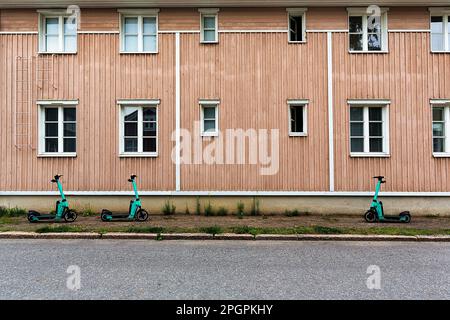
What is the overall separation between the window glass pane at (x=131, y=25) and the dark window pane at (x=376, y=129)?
354 inches

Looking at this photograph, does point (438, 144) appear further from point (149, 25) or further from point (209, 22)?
point (149, 25)

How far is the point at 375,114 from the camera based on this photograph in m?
11.7

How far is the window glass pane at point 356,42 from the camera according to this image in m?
11.7

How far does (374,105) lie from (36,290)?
11.1 meters

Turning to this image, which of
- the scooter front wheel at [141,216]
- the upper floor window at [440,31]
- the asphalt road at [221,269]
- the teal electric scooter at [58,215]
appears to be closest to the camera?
the asphalt road at [221,269]

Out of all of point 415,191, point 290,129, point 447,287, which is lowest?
point 447,287

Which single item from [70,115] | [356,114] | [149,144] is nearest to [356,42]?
[356,114]

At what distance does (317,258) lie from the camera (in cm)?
622

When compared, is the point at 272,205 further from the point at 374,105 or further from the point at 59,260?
the point at 59,260

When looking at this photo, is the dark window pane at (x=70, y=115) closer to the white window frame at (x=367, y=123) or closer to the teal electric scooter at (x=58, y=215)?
the teal electric scooter at (x=58, y=215)

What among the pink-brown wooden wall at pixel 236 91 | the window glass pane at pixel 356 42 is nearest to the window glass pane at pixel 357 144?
the pink-brown wooden wall at pixel 236 91

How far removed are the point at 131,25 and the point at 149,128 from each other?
378 centimetres

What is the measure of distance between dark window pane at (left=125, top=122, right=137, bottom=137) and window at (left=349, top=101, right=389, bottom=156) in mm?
7600

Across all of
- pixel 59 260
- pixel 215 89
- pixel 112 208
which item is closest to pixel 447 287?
pixel 59 260
